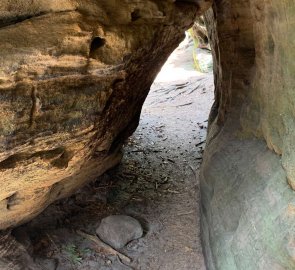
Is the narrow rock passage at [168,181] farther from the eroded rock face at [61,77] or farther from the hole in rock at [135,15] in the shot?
the hole in rock at [135,15]

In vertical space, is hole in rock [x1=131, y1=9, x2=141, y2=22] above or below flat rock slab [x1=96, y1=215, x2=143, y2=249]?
above

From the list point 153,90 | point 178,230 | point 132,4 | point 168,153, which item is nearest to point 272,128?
point 132,4

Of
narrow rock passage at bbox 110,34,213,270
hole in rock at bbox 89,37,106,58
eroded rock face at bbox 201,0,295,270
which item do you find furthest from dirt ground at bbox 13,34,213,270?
hole in rock at bbox 89,37,106,58

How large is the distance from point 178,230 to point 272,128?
7.89 ft

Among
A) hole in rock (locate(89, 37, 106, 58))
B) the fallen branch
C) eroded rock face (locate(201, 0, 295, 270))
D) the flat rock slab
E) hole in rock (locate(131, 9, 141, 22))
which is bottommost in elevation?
the fallen branch

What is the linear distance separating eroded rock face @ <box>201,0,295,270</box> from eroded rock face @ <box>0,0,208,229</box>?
1114mm

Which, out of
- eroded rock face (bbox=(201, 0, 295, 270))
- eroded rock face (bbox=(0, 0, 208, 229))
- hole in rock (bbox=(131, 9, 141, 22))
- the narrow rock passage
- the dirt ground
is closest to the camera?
eroded rock face (bbox=(0, 0, 208, 229))

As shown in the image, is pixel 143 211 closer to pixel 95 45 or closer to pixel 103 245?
pixel 103 245

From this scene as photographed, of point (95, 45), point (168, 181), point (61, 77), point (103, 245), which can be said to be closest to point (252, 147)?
point (95, 45)

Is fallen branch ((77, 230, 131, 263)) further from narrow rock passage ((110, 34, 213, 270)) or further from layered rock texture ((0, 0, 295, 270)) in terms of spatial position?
layered rock texture ((0, 0, 295, 270))

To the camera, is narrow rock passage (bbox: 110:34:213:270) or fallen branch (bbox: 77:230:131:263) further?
narrow rock passage (bbox: 110:34:213:270)

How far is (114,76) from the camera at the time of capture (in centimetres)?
352

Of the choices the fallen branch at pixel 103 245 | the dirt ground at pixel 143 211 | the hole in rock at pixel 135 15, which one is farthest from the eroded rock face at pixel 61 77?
the fallen branch at pixel 103 245

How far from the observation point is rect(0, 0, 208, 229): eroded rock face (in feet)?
9.42
